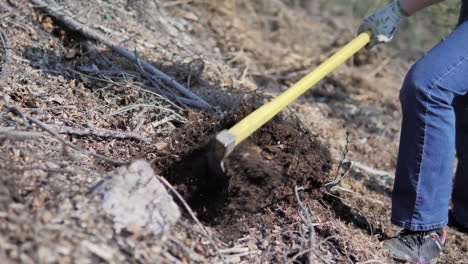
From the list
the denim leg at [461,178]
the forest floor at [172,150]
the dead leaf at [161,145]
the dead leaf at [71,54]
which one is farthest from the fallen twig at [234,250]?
the dead leaf at [71,54]

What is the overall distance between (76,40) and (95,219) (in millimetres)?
2219

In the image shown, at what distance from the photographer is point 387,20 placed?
2826mm

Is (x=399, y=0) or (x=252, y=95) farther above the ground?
(x=399, y=0)

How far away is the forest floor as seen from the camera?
179cm

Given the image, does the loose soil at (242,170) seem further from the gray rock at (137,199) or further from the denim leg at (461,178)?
the denim leg at (461,178)

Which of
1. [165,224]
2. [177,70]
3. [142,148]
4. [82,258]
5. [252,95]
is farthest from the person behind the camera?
[177,70]

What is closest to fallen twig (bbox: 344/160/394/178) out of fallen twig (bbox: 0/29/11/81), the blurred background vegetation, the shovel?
the shovel

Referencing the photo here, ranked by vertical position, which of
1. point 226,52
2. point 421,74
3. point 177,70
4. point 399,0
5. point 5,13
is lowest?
point 226,52

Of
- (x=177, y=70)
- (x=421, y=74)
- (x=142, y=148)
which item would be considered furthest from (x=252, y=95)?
(x=421, y=74)

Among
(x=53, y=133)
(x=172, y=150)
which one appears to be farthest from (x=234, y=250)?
(x=53, y=133)

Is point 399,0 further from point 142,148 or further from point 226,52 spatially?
point 226,52

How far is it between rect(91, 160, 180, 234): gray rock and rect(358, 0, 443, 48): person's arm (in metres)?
1.77

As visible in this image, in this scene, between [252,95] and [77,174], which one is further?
[252,95]

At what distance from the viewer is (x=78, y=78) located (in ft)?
10.5
